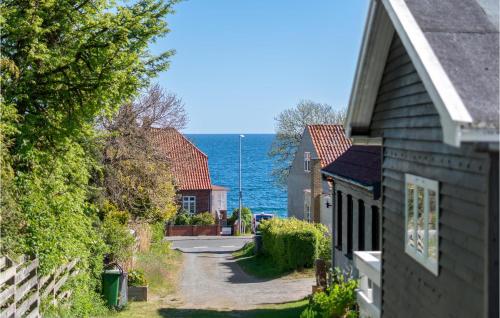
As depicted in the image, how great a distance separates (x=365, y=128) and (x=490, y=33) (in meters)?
4.10

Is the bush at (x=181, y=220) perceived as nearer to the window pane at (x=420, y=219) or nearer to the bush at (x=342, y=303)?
the bush at (x=342, y=303)

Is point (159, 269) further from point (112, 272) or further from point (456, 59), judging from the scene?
point (456, 59)

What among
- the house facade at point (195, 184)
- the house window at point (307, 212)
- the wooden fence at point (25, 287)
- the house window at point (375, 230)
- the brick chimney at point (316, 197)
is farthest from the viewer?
the house facade at point (195, 184)

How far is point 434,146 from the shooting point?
24.5 ft

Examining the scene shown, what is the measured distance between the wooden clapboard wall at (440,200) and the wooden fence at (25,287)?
6.25m

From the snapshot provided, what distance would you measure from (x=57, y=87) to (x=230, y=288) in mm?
12446

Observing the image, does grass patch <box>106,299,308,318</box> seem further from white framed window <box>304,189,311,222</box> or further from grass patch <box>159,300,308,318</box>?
white framed window <box>304,189,311,222</box>

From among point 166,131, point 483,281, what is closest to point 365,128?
point 483,281

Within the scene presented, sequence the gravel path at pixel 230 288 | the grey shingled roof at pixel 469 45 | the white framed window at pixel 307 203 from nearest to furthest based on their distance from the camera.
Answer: the grey shingled roof at pixel 469 45
the gravel path at pixel 230 288
the white framed window at pixel 307 203

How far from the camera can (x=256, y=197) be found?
433 feet

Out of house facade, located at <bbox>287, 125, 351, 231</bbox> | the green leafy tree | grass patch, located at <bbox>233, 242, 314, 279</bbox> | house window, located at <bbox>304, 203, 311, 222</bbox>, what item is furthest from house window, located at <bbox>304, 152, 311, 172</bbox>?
the green leafy tree

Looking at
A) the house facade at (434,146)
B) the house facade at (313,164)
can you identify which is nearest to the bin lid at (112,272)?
the house facade at (434,146)

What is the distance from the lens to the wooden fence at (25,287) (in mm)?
11320

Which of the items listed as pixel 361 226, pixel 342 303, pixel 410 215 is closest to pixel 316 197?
pixel 361 226
